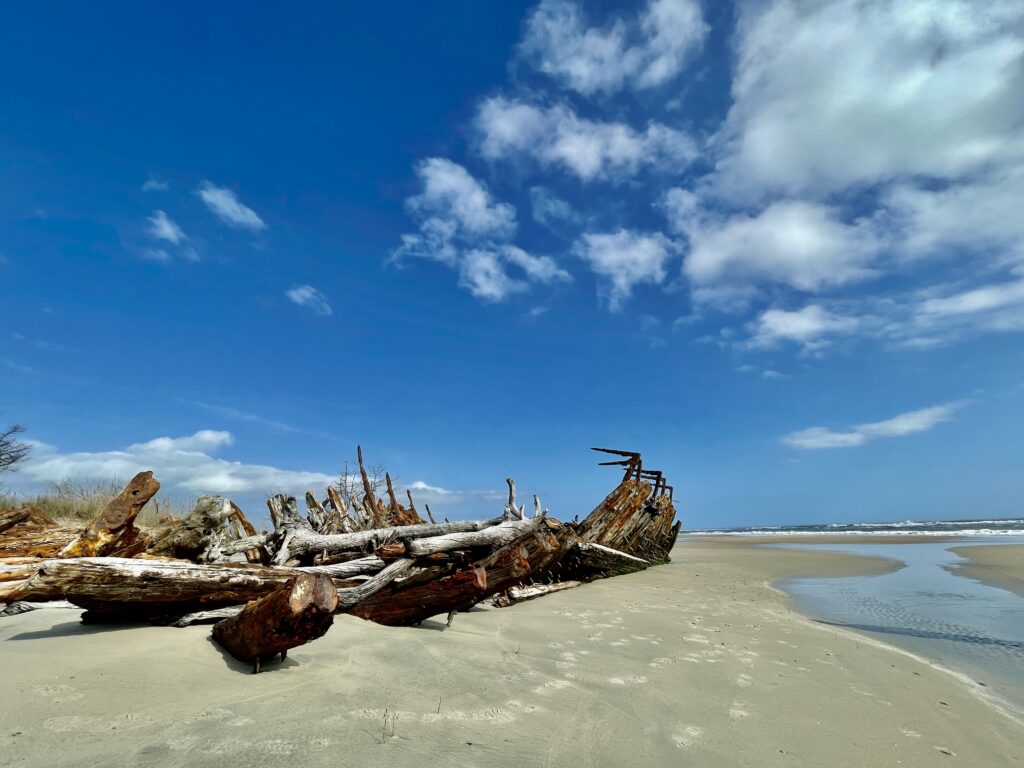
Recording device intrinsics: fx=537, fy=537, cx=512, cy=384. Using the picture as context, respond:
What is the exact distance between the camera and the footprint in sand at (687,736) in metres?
3.27

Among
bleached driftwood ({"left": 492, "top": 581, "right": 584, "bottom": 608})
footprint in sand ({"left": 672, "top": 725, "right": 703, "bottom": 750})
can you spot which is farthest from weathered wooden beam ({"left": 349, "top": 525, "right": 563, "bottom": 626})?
footprint in sand ({"left": 672, "top": 725, "right": 703, "bottom": 750})

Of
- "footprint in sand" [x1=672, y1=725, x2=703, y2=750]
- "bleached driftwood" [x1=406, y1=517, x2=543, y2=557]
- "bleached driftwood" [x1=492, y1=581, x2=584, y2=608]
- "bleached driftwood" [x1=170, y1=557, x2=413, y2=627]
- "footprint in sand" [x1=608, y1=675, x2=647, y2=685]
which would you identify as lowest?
"footprint in sand" [x1=672, y1=725, x2=703, y2=750]

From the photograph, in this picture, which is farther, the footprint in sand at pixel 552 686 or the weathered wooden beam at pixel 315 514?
the weathered wooden beam at pixel 315 514

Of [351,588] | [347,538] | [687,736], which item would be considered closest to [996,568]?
[687,736]

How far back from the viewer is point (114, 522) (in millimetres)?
6727

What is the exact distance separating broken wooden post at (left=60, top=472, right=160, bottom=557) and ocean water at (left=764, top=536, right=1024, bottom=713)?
930 centimetres

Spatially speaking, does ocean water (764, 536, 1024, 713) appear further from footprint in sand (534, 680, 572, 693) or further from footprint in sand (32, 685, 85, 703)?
footprint in sand (32, 685, 85, 703)

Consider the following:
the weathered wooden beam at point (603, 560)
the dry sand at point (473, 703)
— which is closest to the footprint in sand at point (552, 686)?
the dry sand at point (473, 703)

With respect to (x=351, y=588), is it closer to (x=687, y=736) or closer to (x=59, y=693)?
(x=59, y=693)

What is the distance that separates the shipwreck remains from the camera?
3857 millimetres

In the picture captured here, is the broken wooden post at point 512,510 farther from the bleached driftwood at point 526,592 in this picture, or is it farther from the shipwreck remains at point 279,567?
the bleached driftwood at point 526,592

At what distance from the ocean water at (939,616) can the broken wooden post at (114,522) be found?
9.30 meters

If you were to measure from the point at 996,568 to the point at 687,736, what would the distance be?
1734cm

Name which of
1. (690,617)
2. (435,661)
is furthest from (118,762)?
(690,617)
